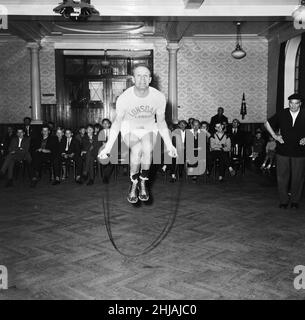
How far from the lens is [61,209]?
5.93 meters

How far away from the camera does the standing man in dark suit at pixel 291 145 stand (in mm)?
5617

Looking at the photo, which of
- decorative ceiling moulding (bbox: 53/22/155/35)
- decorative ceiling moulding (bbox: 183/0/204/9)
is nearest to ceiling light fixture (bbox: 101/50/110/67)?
decorative ceiling moulding (bbox: 53/22/155/35)

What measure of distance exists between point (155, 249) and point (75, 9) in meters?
3.41

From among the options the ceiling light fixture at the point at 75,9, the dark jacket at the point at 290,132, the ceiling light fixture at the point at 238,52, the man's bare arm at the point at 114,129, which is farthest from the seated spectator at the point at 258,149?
the man's bare arm at the point at 114,129

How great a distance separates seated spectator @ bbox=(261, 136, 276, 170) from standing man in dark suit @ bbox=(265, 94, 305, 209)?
2.78 meters

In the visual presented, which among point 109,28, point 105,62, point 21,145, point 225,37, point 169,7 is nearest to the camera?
point 169,7

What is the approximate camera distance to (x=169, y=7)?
7.49 metres

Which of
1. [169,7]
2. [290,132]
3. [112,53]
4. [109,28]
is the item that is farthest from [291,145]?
[112,53]

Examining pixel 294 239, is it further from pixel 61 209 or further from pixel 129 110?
pixel 61 209

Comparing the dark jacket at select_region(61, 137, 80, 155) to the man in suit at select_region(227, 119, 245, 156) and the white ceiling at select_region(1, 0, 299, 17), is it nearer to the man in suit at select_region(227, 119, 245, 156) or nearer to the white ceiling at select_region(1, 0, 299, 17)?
the white ceiling at select_region(1, 0, 299, 17)

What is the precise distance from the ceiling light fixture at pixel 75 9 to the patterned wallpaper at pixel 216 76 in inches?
279

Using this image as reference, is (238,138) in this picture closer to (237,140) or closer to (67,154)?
(237,140)

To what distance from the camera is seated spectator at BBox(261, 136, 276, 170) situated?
8674mm

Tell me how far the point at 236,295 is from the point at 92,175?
17.9 feet
